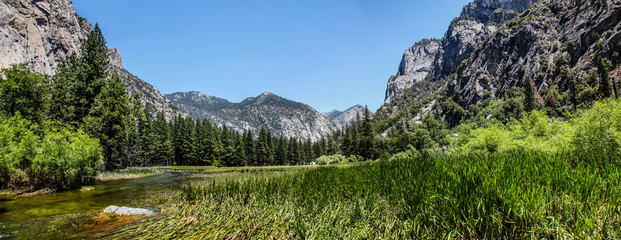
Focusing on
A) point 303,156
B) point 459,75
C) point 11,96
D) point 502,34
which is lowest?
point 303,156

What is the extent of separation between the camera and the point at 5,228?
835 cm

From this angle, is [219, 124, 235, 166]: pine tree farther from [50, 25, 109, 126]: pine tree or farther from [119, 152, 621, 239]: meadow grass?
[119, 152, 621, 239]: meadow grass

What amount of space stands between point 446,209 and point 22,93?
4026 cm

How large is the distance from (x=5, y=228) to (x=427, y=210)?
13.2 metres

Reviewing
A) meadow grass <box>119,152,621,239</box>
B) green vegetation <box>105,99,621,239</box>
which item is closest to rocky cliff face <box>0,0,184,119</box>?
green vegetation <box>105,99,621,239</box>

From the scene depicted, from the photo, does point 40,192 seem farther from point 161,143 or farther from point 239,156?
point 239,156

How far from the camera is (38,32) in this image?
114 m

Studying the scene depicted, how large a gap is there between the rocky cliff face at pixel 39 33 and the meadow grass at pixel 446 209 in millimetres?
102799

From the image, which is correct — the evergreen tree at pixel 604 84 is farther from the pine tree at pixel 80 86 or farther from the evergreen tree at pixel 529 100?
the pine tree at pixel 80 86

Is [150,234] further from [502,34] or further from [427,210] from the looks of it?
[502,34]

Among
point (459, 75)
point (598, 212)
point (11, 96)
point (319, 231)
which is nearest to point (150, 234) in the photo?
point (319, 231)

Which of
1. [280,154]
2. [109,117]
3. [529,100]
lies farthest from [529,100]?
[109,117]

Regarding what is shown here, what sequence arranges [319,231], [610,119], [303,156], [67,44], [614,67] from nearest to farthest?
[319,231]
[610,119]
[614,67]
[303,156]
[67,44]

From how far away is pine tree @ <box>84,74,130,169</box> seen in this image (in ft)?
99.6
